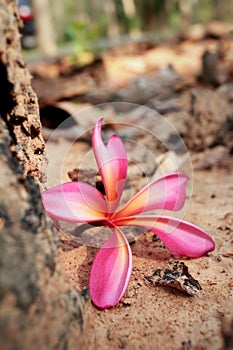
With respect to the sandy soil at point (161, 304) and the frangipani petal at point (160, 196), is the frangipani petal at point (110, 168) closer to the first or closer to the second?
the frangipani petal at point (160, 196)

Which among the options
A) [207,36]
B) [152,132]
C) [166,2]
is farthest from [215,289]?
[166,2]

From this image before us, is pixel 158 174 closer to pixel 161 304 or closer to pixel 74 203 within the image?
pixel 74 203

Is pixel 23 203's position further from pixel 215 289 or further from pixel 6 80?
pixel 215 289

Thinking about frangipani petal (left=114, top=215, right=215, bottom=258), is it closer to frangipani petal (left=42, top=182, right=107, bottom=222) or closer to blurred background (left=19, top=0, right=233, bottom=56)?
frangipani petal (left=42, top=182, right=107, bottom=222)

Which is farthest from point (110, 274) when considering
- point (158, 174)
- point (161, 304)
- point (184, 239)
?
point (158, 174)

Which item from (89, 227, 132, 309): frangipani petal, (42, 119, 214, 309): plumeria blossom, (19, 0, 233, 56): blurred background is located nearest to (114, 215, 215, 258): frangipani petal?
(42, 119, 214, 309): plumeria blossom

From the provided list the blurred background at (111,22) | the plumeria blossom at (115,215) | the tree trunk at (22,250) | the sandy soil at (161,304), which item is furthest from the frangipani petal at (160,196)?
the blurred background at (111,22)
